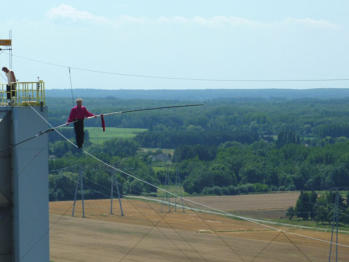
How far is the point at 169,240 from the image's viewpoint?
6259 centimetres

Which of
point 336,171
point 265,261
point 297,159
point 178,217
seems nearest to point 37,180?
point 265,261

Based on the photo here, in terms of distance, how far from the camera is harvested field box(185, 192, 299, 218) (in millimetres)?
88500

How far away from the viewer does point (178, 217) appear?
80.8 metres

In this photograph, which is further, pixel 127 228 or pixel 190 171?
pixel 190 171

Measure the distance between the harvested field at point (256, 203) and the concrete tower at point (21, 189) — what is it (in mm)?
69259

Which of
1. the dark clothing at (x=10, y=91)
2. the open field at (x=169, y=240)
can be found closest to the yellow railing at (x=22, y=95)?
the dark clothing at (x=10, y=91)

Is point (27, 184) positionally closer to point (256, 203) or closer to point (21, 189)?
point (21, 189)

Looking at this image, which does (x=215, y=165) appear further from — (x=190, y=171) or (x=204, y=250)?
(x=204, y=250)

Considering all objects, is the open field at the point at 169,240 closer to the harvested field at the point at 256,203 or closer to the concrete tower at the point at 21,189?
the harvested field at the point at 256,203

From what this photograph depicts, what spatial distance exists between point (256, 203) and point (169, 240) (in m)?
38.6

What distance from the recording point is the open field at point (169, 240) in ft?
175

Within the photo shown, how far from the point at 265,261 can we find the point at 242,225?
23920 millimetres
